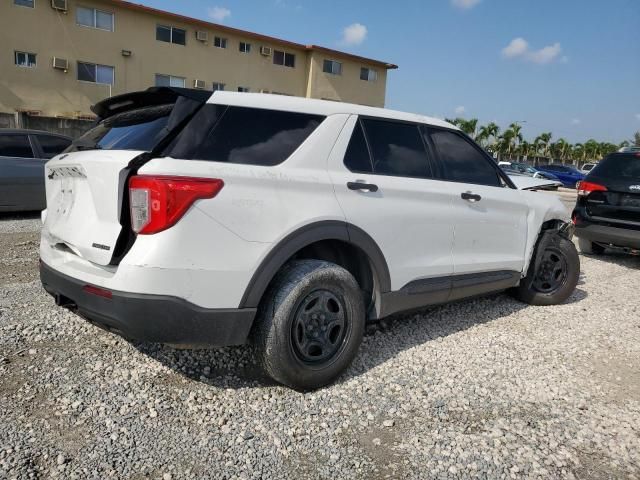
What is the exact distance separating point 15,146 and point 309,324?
25.0 ft

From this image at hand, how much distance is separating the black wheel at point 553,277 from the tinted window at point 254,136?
3.20 meters

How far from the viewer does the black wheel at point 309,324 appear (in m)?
2.77

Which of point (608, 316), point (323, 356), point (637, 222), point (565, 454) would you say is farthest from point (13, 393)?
point (637, 222)

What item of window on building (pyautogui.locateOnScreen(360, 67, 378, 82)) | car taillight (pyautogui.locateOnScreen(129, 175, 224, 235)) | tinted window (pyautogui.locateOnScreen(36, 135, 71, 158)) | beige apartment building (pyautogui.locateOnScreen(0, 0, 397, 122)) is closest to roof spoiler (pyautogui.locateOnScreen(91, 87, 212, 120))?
car taillight (pyautogui.locateOnScreen(129, 175, 224, 235))

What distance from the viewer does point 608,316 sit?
489 cm

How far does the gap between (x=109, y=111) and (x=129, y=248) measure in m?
1.38

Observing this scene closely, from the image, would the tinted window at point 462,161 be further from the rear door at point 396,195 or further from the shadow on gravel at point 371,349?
the shadow on gravel at point 371,349

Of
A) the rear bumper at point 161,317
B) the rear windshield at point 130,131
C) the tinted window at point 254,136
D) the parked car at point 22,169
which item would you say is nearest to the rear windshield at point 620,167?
the tinted window at point 254,136

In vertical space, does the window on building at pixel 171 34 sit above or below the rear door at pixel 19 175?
above

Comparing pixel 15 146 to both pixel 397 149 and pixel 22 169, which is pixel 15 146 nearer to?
pixel 22 169

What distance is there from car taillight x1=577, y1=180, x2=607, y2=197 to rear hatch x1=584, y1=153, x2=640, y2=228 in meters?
0.02

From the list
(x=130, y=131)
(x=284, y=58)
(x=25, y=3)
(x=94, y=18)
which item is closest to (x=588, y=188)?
(x=130, y=131)

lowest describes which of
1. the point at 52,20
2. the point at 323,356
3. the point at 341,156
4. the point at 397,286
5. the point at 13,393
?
the point at 13,393

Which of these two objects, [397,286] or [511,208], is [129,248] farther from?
[511,208]
